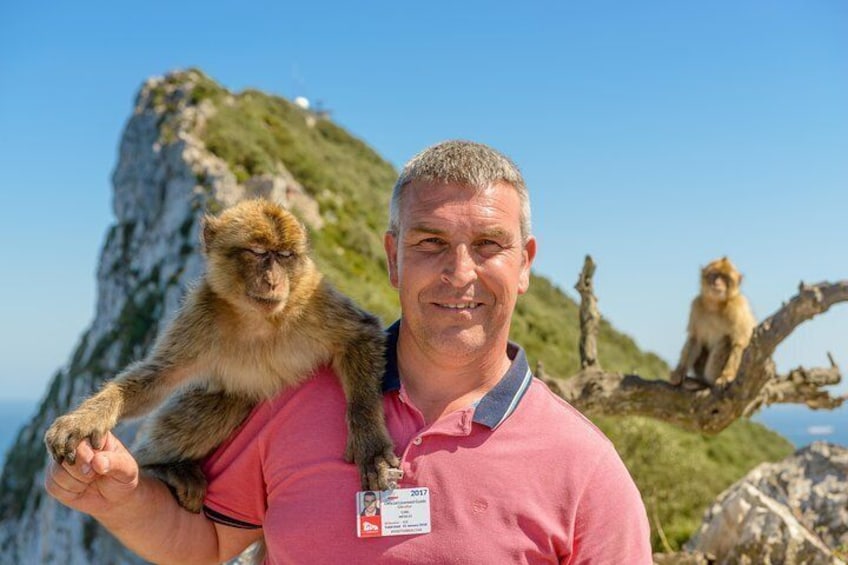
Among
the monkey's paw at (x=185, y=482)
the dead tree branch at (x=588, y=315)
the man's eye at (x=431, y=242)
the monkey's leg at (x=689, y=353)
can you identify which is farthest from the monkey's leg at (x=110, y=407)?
the monkey's leg at (x=689, y=353)

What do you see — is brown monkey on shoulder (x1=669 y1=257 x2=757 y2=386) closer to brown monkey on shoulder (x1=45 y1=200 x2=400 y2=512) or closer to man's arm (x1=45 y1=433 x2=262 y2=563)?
brown monkey on shoulder (x1=45 y1=200 x2=400 y2=512)

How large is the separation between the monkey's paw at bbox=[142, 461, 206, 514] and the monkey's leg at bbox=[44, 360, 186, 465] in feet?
0.82

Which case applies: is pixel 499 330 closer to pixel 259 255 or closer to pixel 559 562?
pixel 559 562

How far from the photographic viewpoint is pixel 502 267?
2328 millimetres

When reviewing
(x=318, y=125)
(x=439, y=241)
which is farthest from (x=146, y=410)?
(x=318, y=125)

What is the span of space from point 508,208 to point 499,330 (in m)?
0.39

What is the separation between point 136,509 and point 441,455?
1.04m

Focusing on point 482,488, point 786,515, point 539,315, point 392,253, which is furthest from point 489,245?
point 539,315

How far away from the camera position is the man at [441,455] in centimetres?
212

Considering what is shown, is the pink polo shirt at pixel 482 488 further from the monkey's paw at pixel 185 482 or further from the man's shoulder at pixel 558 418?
the monkey's paw at pixel 185 482

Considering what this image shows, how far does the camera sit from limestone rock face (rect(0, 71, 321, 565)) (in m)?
16.5

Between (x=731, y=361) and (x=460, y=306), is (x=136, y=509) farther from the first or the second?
(x=731, y=361)

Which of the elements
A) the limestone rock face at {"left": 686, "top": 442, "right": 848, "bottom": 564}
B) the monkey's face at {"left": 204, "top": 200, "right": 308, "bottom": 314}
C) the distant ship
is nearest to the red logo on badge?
the monkey's face at {"left": 204, "top": 200, "right": 308, "bottom": 314}

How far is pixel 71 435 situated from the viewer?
7.50 feet
